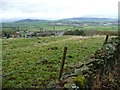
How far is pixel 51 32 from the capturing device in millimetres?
30672

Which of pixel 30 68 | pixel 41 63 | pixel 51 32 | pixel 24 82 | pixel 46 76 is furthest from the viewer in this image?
pixel 51 32

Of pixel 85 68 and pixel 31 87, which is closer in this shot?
pixel 31 87

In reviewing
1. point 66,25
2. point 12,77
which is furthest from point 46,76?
point 66,25

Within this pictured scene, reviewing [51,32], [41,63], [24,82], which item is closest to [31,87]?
[24,82]

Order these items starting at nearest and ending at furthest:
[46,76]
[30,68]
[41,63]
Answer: [46,76] → [30,68] → [41,63]

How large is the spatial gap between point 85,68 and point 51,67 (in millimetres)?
2388

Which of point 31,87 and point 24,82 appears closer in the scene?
point 31,87

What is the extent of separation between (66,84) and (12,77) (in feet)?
7.78

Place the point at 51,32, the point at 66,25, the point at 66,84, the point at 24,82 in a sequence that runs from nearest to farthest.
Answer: the point at 66,84 < the point at 24,82 < the point at 51,32 < the point at 66,25

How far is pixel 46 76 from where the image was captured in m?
8.26

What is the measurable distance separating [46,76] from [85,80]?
6.01 feet

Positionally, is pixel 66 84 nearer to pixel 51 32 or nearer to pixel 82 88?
pixel 82 88

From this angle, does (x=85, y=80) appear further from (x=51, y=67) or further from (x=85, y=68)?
(x=51, y=67)

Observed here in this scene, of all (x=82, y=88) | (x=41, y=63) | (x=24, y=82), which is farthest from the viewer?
(x=41, y=63)
